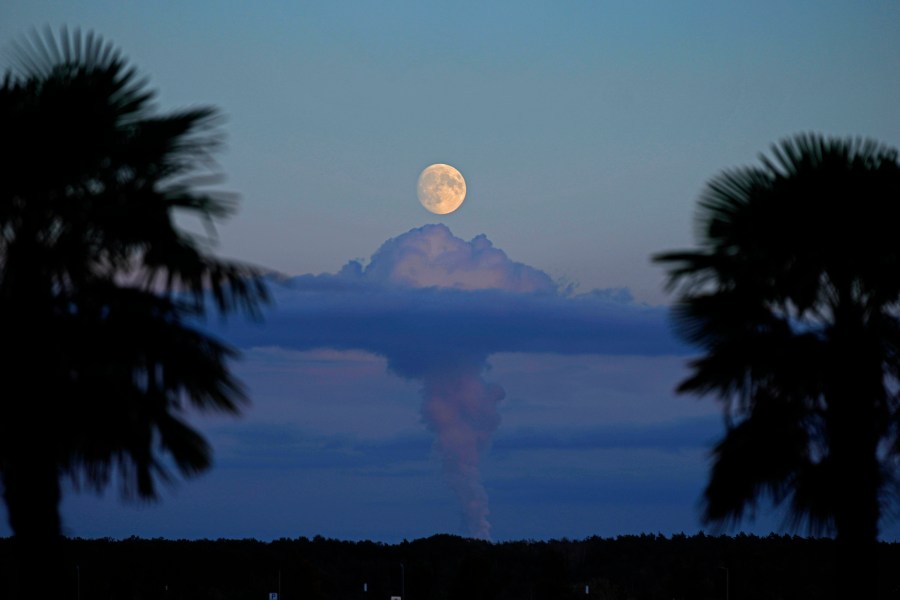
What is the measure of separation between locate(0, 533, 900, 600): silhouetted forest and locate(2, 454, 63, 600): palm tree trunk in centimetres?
7826

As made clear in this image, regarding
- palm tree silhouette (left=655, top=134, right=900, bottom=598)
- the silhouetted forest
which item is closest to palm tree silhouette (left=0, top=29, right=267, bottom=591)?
palm tree silhouette (left=655, top=134, right=900, bottom=598)

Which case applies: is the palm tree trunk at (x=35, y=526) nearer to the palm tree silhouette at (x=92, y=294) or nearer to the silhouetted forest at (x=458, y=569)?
the palm tree silhouette at (x=92, y=294)

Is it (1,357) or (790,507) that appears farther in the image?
(790,507)

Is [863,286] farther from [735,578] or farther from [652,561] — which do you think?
[652,561]

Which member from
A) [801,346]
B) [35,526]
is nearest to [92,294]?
[35,526]

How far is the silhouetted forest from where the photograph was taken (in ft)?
376

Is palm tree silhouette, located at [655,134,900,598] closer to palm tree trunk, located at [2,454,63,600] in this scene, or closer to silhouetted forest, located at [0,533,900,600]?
palm tree trunk, located at [2,454,63,600]

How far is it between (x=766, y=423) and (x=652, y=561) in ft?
462

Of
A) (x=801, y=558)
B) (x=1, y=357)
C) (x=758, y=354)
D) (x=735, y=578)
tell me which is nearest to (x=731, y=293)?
(x=758, y=354)

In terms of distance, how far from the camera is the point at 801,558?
444 feet

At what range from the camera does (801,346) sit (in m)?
18.2

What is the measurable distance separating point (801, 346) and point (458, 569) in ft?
349

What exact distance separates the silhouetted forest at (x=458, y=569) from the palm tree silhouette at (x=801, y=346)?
7755 cm

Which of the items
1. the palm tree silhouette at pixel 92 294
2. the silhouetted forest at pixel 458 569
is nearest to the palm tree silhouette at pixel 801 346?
the palm tree silhouette at pixel 92 294
